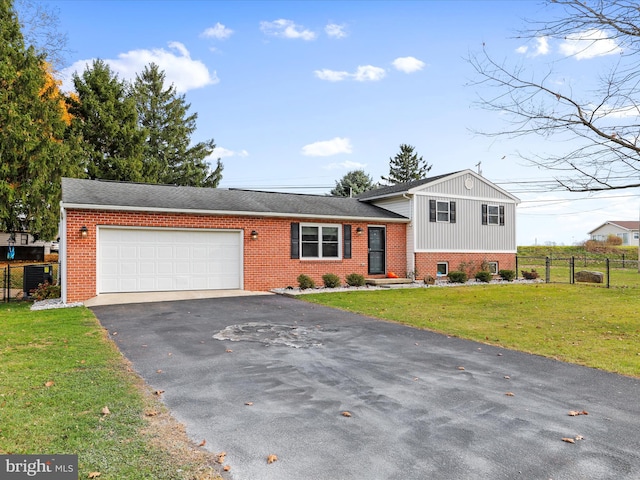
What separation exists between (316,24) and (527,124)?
9.72 metres

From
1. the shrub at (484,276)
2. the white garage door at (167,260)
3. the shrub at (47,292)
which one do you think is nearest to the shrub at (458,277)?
the shrub at (484,276)

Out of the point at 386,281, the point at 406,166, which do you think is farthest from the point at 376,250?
the point at 406,166

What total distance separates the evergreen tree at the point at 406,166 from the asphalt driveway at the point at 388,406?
143ft

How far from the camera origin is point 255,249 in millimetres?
14664

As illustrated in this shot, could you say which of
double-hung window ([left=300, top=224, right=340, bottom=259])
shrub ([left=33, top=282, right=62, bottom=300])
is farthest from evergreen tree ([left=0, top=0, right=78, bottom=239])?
double-hung window ([left=300, top=224, right=340, bottom=259])

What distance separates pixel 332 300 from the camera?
1230cm

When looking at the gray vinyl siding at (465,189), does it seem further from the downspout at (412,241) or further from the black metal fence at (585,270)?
the black metal fence at (585,270)

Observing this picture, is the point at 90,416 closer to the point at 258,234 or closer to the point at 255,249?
the point at 255,249

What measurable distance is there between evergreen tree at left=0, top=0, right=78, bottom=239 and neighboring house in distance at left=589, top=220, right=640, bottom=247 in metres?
66.6

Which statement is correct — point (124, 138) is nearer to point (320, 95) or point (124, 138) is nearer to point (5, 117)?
point (5, 117)

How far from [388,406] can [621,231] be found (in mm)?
72857

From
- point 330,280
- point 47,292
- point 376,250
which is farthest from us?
point 376,250

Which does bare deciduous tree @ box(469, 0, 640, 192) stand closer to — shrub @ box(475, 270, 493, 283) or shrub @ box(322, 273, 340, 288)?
shrub @ box(322, 273, 340, 288)

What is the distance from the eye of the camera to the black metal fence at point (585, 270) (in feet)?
59.9
